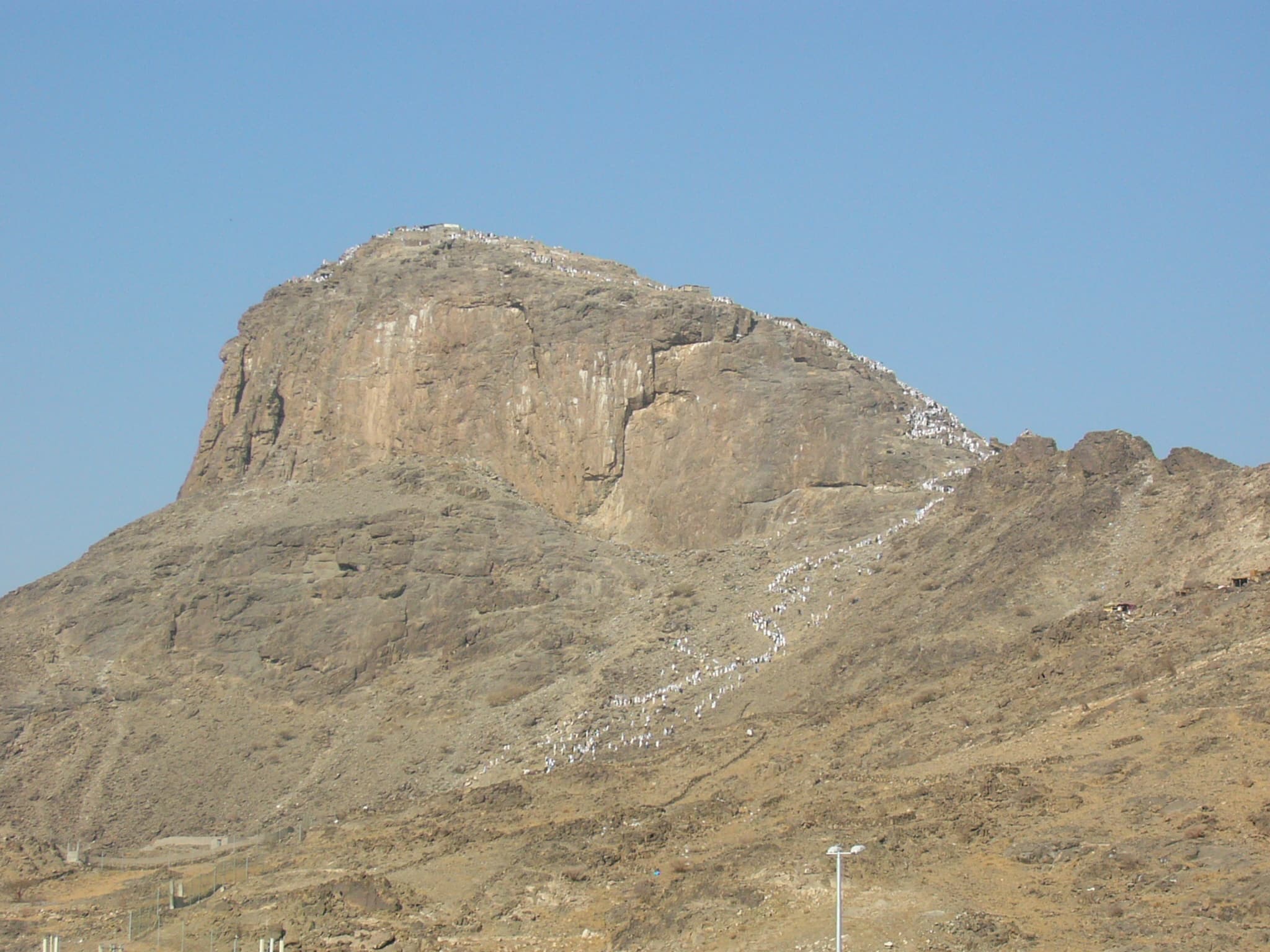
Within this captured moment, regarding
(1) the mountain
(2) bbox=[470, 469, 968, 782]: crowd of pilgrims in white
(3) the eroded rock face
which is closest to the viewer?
(1) the mountain

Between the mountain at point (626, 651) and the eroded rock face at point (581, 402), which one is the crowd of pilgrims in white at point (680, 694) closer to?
the mountain at point (626, 651)

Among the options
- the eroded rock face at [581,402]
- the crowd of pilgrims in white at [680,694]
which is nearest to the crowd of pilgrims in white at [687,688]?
the crowd of pilgrims in white at [680,694]

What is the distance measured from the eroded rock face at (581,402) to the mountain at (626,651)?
0.59 feet

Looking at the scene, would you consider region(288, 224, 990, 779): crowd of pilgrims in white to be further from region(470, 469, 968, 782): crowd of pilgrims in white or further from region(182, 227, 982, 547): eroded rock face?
region(182, 227, 982, 547): eroded rock face

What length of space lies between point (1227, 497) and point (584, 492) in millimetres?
32721

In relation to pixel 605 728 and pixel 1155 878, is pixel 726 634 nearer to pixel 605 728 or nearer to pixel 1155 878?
pixel 605 728

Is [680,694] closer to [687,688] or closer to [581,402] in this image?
[687,688]

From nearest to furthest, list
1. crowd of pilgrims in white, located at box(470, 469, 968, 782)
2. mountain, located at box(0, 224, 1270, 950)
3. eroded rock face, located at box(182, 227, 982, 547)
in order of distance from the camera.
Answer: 1. mountain, located at box(0, 224, 1270, 950)
2. crowd of pilgrims in white, located at box(470, 469, 968, 782)
3. eroded rock face, located at box(182, 227, 982, 547)

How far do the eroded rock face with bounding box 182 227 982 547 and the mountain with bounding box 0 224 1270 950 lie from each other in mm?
179

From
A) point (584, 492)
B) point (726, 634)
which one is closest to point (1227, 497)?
point (726, 634)

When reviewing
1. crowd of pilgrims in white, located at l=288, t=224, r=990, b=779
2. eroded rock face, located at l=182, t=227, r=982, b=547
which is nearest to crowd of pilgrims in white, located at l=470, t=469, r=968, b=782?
crowd of pilgrims in white, located at l=288, t=224, r=990, b=779

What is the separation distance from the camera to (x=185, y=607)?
77.3 metres

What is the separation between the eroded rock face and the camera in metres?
83.4

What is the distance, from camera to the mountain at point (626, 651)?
41188 millimetres
